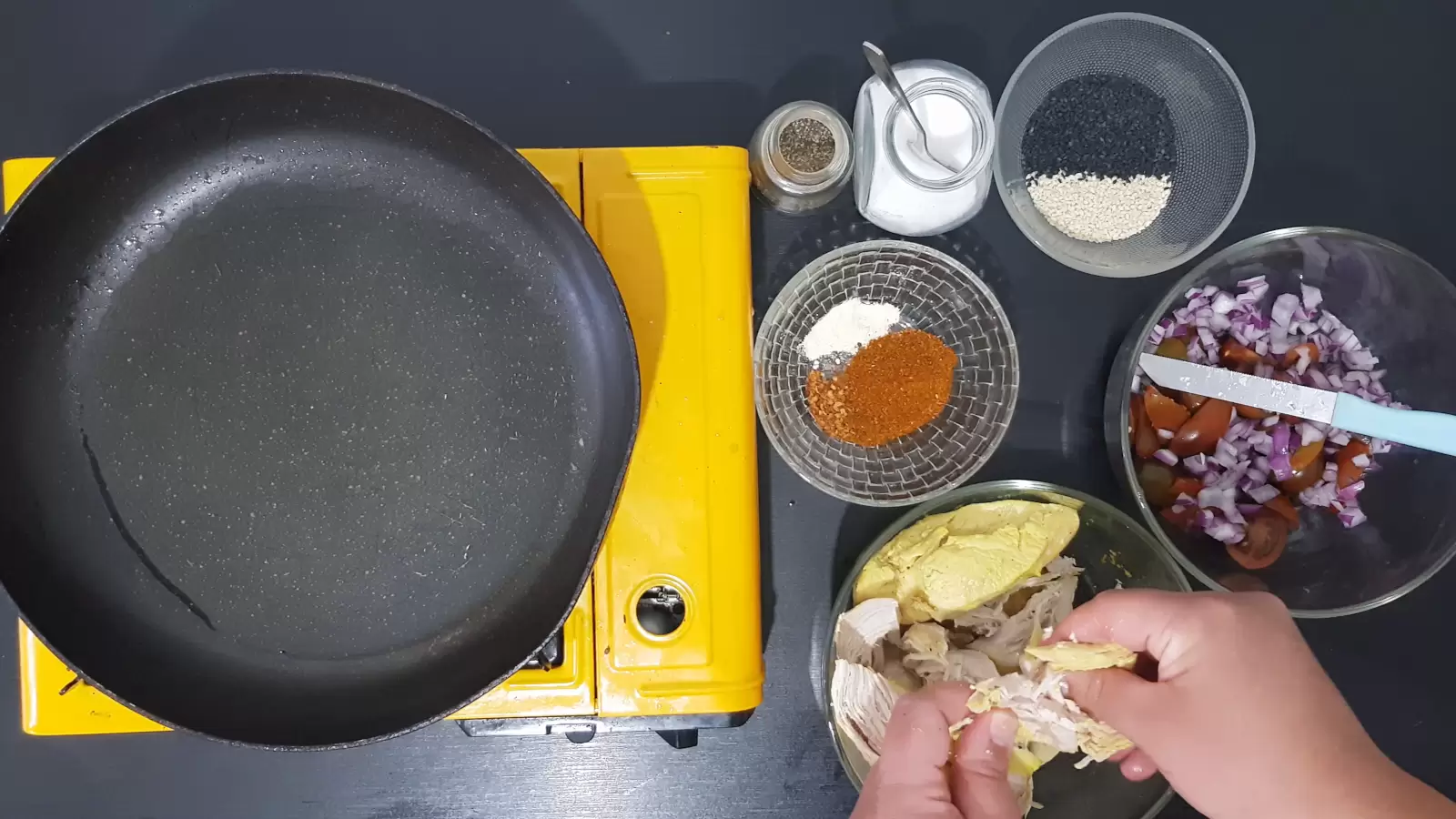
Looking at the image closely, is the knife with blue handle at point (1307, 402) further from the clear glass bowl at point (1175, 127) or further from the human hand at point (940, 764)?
the human hand at point (940, 764)

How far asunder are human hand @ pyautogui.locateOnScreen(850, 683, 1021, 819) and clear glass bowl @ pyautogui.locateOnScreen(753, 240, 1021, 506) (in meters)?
0.22

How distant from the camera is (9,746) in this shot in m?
0.83

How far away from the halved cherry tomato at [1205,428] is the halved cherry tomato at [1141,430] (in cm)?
2

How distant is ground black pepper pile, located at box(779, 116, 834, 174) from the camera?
32.1 inches

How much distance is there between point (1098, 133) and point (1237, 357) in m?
0.25

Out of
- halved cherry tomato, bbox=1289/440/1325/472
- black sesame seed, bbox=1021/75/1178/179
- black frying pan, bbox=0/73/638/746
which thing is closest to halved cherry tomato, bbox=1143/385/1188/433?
halved cherry tomato, bbox=1289/440/1325/472

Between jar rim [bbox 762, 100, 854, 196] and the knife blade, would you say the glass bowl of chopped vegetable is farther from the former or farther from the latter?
jar rim [bbox 762, 100, 854, 196]

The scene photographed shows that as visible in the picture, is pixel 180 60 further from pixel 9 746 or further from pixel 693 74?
pixel 9 746

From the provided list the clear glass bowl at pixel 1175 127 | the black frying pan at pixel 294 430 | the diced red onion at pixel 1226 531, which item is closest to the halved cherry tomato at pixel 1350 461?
the diced red onion at pixel 1226 531

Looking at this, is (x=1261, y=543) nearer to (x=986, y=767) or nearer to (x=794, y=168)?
(x=986, y=767)

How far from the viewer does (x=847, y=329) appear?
841 millimetres

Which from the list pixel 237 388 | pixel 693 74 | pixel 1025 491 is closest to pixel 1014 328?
pixel 1025 491

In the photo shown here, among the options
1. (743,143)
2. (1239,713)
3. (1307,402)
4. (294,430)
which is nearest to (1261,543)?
(1307,402)

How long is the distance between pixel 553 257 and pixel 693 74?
308 millimetres
